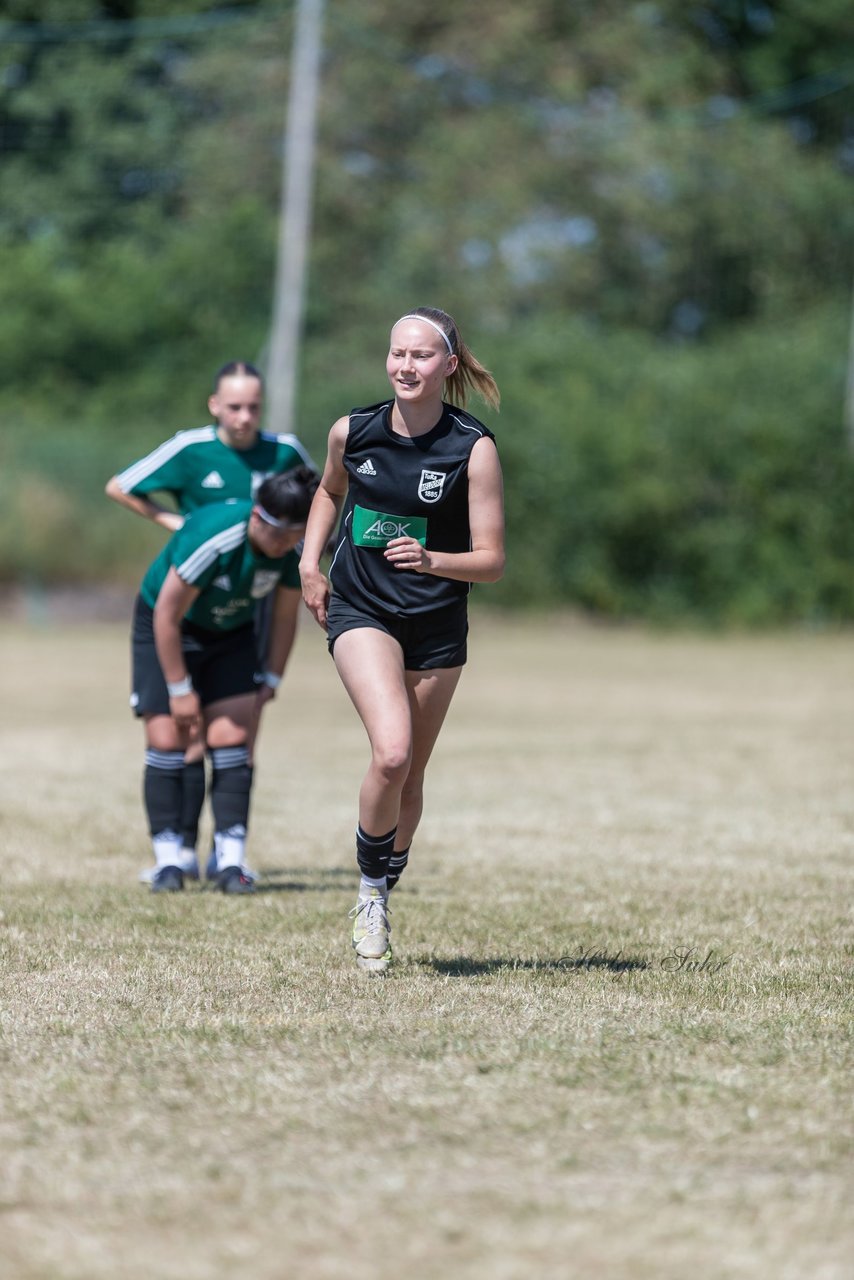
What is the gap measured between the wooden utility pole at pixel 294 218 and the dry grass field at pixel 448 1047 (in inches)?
665

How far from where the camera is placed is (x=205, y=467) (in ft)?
25.3

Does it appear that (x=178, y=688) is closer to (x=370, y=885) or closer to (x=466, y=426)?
(x=370, y=885)

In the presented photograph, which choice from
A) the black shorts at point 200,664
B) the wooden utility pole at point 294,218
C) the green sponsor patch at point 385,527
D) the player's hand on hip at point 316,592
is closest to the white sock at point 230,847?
the black shorts at point 200,664

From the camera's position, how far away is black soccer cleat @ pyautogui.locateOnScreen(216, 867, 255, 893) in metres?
7.42

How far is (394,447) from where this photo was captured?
5578 millimetres

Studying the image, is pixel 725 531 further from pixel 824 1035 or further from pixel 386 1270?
pixel 386 1270

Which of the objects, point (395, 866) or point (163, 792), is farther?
point (163, 792)

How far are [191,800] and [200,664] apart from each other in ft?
2.02

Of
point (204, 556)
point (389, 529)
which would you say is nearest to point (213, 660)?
point (204, 556)

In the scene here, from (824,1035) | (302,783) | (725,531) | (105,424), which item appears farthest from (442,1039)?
(105,424)

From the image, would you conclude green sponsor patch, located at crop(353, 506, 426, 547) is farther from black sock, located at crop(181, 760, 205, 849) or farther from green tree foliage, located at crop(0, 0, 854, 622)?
green tree foliage, located at crop(0, 0, 854, 622)

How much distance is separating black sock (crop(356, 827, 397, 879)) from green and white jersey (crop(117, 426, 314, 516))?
91.2 inches

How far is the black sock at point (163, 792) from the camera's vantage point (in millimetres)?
7770

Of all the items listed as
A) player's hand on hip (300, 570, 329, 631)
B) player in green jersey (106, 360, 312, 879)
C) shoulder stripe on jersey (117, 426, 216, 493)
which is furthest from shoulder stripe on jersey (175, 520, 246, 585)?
player's hand on hip (300, 570, 329, 631)
